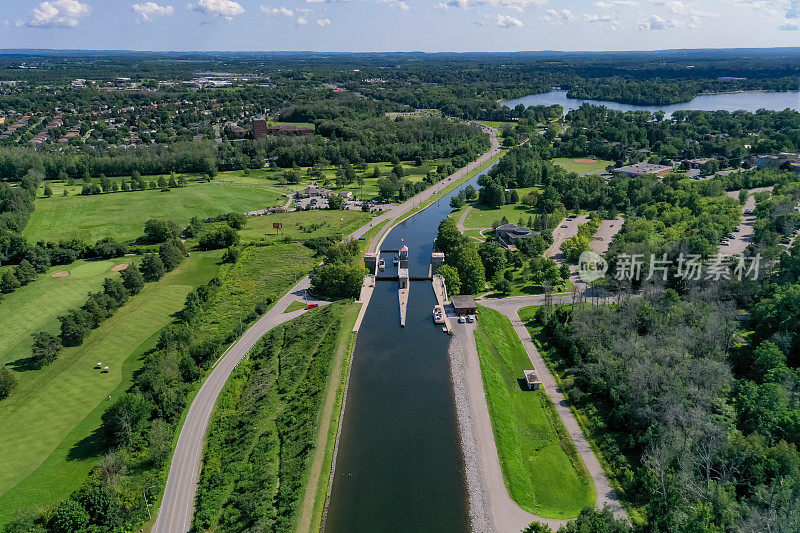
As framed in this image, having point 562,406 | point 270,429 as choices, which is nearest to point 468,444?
A: point 562,406

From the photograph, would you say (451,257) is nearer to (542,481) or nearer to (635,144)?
(542,481)

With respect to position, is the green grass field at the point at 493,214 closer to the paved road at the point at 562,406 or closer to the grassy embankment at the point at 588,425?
the paved road at the point at 562,406

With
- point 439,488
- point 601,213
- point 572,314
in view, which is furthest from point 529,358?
point 601,213

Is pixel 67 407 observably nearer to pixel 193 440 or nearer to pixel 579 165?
pixel 193 440

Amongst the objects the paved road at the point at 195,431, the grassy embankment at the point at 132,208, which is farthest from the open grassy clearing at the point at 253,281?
the grassy embankment at the point at 132,208

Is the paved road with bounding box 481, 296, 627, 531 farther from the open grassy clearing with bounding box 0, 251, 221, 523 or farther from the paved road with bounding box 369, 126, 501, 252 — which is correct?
the open grassy clearing with bounding box 0, 251, 221, 523

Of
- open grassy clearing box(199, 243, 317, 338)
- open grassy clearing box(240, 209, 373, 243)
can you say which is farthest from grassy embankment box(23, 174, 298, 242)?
open grassy clearing box(199, 243, 317, 338)

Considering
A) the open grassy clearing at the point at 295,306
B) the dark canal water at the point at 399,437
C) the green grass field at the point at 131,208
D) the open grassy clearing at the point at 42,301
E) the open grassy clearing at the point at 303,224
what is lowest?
the dark canal water at the point at 399,437

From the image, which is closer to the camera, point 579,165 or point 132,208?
point 132,208
